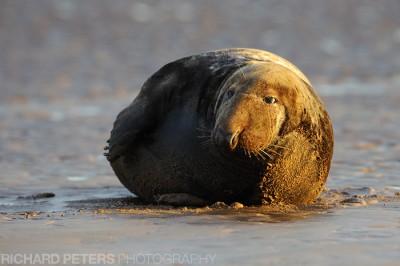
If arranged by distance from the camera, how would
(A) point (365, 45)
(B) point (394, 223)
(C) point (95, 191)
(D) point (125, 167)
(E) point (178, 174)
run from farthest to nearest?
(A) point (365, 45) < (C) point (95, 191) < (D) point (125, 167) < (E) point (178, 174) < (B) point (394, 223)

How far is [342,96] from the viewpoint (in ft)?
48.5

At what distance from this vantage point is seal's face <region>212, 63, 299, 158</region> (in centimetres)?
590

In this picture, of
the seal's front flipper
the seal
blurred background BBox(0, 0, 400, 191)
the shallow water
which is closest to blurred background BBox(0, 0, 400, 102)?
blurred background BBox(0, 0, 400, 191)

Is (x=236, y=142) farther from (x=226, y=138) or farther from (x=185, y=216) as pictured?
(x=185, y=216)

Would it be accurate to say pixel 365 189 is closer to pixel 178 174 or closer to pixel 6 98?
pixel 178 174

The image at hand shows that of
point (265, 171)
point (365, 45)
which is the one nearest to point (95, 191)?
point (265, 171)

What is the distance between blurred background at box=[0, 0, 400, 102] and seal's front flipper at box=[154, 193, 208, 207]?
7.78 meters

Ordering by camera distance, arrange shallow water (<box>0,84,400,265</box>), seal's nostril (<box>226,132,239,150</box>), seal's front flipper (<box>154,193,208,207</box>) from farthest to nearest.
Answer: seal's front flipper (<box>154,193,208,207</box>) → seal's nostril (<box>226,132,239,150</box>) → shallow water (<box>0,84,400,265</box>)

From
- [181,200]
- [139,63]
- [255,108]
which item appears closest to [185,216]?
[181,200]

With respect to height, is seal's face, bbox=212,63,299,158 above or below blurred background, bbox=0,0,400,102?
below

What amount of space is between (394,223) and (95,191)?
9.40ft

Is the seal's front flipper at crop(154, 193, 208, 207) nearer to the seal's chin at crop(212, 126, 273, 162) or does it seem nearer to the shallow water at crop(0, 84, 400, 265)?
the shallow water at crop(0, 84, 400, 265)

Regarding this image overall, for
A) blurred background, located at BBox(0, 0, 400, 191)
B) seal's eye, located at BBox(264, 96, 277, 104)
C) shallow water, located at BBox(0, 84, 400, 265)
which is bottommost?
shallow water, located at BBox(0, 84, 400, 265)

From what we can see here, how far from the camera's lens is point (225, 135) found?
5848mm
